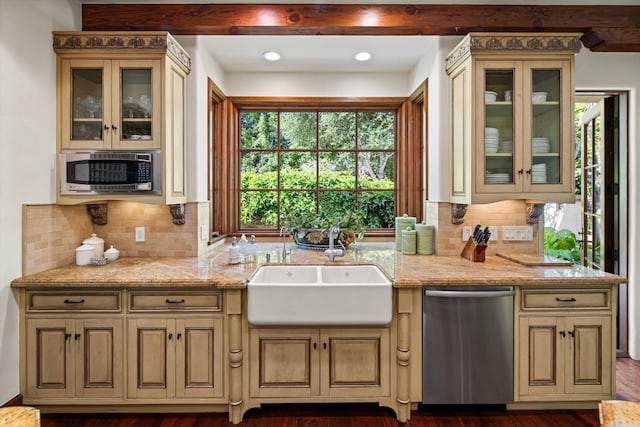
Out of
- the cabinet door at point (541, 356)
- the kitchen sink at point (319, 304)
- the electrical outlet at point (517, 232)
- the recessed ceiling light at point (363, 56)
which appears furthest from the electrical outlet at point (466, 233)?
the recessed ceiling light at point (363, 56)

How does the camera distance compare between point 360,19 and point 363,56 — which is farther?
point 363,56

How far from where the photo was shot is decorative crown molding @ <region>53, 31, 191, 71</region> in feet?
8.19

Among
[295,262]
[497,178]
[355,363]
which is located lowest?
[355,363]

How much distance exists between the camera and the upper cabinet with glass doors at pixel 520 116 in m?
2.57

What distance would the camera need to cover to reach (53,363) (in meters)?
2.22

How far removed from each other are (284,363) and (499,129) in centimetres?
212

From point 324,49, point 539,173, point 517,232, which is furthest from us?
point 324,49

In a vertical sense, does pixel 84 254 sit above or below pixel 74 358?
above

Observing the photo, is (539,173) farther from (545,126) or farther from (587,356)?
(587,356)

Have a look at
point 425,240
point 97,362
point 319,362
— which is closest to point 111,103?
point 97,362

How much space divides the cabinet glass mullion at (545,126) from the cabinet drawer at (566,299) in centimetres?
76

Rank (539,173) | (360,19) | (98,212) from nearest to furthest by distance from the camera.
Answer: (539,173), (360,19), (98,212)

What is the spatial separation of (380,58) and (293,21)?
93 cm

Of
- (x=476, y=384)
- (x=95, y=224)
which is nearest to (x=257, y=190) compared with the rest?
(x=95, y=224)
